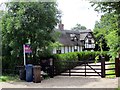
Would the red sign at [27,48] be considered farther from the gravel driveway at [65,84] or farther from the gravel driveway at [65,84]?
the gravel driveway at [65,84]

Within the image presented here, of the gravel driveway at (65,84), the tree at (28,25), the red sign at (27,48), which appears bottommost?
the gravel driveway at (65,84)

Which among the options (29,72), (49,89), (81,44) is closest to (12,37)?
(29,72)

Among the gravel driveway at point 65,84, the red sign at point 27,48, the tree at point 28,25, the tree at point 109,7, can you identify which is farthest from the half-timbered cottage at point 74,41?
the tree at point 109,7

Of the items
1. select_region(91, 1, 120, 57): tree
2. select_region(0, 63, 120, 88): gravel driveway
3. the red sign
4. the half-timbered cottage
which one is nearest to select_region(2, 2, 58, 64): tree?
the red sign

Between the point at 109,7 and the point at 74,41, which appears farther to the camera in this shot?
the point at 74,41

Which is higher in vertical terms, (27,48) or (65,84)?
(27,48)

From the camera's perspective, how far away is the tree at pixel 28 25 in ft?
52.5

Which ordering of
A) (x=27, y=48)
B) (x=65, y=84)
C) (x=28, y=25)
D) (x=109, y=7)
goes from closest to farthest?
1. (x=109, y=7)
2. (x=65, y=84)
3. (x=27, y=48)
4. (x=28, y=25)

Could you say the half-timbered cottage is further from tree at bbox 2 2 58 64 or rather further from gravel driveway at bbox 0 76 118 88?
gravel driveway at bbox 0 76 118 88

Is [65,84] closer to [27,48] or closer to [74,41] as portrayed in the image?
[27,48]

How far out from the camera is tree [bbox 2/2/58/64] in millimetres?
16002

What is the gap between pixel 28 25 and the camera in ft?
52.7

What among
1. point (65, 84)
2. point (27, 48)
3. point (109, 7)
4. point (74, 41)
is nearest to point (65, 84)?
point (65, 84)

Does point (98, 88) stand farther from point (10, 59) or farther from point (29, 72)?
point (10, 59)
